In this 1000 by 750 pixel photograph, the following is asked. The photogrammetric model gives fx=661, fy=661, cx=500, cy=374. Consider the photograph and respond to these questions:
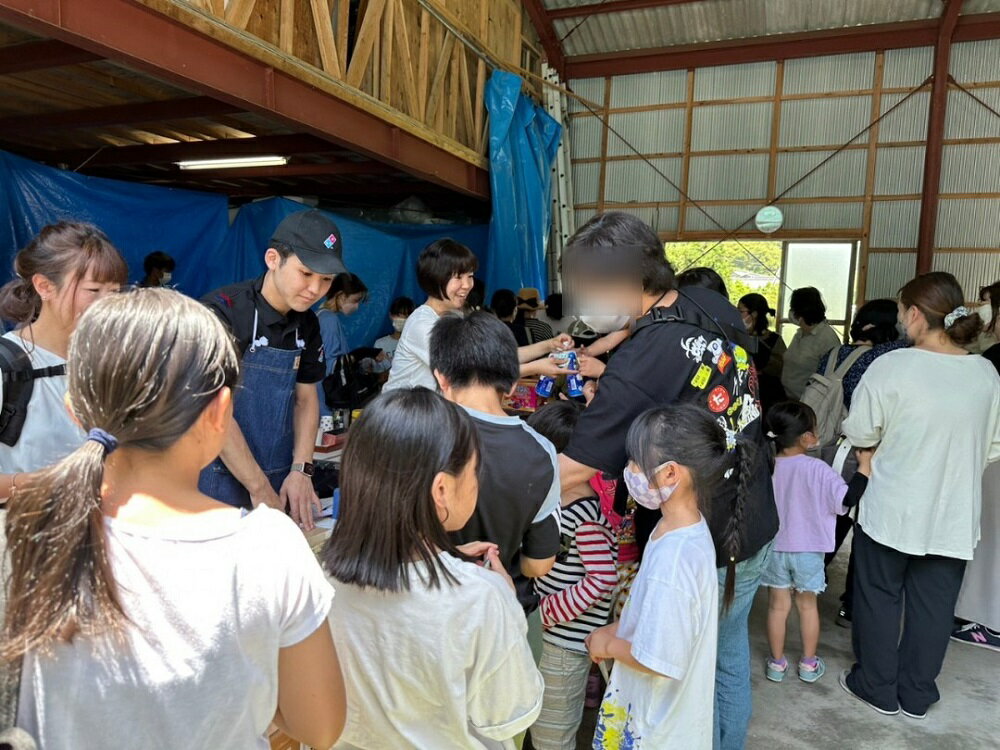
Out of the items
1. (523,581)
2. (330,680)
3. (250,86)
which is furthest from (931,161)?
(330,680)

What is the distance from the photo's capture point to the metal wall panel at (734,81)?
7820mm

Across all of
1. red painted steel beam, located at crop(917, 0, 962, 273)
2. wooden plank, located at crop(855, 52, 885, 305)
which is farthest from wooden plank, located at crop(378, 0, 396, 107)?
red painted steel beam, located at crop(917, 0, 962, 273)

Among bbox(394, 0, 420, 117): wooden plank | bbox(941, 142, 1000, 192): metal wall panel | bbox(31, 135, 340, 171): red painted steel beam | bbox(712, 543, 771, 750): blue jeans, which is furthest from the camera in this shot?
bbox(941, 142, 1000, 192): metal wall panel

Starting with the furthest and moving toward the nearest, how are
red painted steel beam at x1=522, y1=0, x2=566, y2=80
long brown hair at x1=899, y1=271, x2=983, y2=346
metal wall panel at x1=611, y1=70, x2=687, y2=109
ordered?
1. metal wall panel at x1=611, y1=70, x2=687, y2=109
2. red painted steel beam at x1=522, y1=0, x2=566, y2=80
3. long brown hair at x1=899, y1=271, x2=983, y2=346

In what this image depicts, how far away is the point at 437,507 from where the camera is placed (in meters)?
1.12

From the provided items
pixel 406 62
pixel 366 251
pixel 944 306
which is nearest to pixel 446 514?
pixel 944 306

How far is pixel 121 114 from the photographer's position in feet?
14.6

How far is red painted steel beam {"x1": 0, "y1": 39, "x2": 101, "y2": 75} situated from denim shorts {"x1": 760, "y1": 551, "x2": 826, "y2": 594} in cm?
399

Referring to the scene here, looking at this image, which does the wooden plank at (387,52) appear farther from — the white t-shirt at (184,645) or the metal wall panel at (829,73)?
the metal wall panel at (829,73)

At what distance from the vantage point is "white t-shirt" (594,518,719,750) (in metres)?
1.53

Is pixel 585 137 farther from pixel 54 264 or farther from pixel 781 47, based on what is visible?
pixel 54 264

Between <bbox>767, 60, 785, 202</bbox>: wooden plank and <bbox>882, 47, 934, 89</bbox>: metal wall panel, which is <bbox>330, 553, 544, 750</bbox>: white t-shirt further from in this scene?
<bbox>882, 47, 934, 89</bbox>: metal wall panel

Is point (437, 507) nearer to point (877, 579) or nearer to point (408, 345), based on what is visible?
point (408, 345)

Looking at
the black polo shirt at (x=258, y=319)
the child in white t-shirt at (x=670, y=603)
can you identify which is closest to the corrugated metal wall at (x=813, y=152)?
the black polo shirt at (x=258, y=319)
